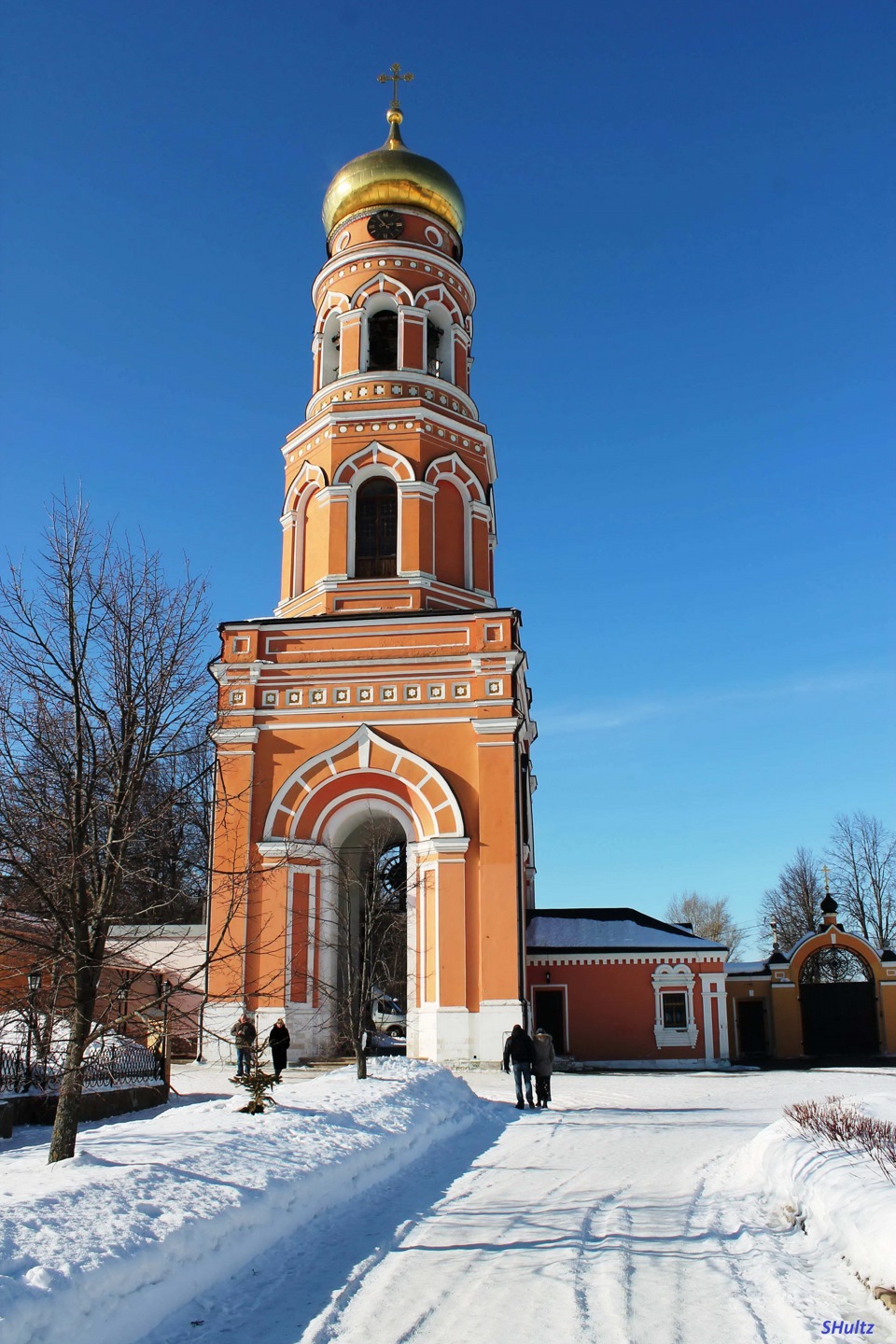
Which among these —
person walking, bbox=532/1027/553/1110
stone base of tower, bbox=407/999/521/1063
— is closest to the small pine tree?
person walking, bbox=532/1027/553/1110

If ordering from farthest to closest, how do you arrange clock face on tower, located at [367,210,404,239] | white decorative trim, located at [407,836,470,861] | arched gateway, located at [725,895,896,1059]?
arched gateway, located at [725,895,896,1059] < clock face on tower, located at [367,210,404,239] < white decorative trim, located at [407,836,470,861]

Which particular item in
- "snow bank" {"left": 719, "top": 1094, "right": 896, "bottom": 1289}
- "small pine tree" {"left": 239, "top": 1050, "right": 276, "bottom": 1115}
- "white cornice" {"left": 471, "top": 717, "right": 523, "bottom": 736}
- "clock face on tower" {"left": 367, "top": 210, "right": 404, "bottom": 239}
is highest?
"clock face on tower" {"left": 367, "top": 210, "right": 404, "bottom": 239}

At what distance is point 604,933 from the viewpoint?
21.5 m

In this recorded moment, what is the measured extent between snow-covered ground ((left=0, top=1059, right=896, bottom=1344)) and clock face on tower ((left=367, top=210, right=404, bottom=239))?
60.9 feet

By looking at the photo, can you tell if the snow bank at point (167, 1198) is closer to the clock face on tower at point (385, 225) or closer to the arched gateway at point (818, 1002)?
the arched gateway at point (818, 1002)

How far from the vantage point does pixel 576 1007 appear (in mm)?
20531

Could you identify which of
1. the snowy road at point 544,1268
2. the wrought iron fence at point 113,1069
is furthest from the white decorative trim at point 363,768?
the snowy road at point 544,1268

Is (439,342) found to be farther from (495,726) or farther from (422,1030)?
(422,1030)

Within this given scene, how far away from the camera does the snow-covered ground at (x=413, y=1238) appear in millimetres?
4559

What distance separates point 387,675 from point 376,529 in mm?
3333

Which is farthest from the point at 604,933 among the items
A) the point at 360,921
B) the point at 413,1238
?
the point at 413,1238

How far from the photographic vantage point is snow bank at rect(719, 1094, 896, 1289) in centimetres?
493

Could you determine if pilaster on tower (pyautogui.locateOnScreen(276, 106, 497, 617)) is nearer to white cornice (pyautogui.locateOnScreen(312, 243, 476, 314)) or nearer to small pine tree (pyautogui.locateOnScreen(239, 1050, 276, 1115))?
white cornice (pyautogui.locateOnScreen(312, 243, 476, 314))

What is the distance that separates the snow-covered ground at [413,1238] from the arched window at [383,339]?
1678 cm
